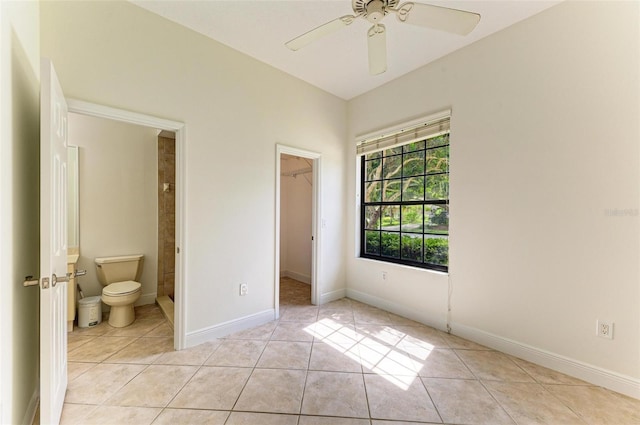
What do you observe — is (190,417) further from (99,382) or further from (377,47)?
(377,47)

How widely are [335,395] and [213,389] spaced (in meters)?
0.84

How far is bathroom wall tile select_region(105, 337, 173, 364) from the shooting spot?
214 centimetres

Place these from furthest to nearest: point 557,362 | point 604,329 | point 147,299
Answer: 1. point 147,299
2. point 557,362
3. point 604,329

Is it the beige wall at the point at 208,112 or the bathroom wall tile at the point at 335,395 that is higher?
the beige wall at the point at 208,112

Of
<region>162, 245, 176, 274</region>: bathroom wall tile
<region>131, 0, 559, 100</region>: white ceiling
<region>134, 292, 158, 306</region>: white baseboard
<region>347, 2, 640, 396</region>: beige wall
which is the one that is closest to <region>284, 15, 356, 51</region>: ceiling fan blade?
<region>131, 0, 559, 100</region>: white ceiling

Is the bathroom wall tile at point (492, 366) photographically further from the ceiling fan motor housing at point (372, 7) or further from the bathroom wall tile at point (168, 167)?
the bathroom wall tile at point (168, 167)

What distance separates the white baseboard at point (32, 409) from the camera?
1441 millimetres

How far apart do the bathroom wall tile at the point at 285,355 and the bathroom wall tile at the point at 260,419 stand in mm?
488

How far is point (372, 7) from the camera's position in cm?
150

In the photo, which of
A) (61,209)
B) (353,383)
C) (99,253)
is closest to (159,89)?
(61,209)

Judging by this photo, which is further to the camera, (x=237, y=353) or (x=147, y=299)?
(x=147, y=299)

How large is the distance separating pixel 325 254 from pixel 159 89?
99.9 inches

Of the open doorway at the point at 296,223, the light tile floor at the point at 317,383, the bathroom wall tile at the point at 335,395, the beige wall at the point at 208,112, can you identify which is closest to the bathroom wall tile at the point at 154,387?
the light tile floor at the point at 317,383

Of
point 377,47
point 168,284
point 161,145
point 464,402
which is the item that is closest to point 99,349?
point 168,284
